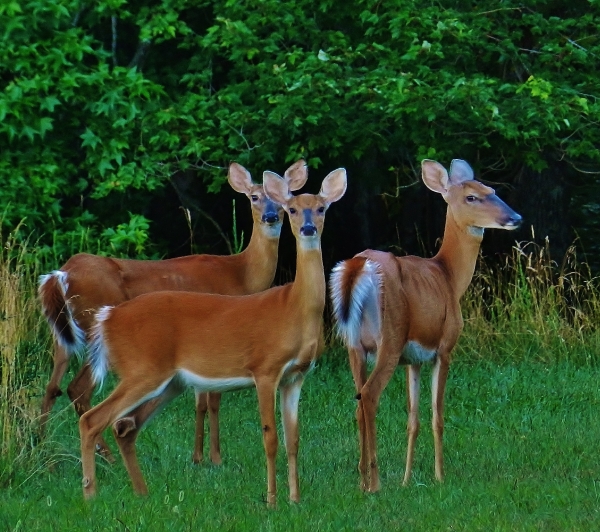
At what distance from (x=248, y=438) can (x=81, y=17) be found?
19.9 ft

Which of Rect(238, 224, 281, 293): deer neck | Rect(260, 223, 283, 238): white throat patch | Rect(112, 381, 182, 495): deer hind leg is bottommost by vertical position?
Rect(238, 224, 281, 293): deer neck

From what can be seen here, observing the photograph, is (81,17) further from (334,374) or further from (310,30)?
(334,374)

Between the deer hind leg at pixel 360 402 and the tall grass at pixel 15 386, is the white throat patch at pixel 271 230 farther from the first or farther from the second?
the deer hind leg at pixel 360 402

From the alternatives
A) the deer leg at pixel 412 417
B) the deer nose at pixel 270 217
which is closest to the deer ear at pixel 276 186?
the deer leg at pixel 412 417

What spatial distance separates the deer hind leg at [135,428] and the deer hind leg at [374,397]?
97 centimetres

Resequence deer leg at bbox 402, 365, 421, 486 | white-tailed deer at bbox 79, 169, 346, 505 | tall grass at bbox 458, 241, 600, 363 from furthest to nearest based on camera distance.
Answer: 1. tall grass at bbox 458, 241, 600, 363
2. deer leg at bbox 402, 365, 421, 486
3. white-tailed deer at bbox 79, 169, 346, 505

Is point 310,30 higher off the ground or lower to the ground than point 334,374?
higher

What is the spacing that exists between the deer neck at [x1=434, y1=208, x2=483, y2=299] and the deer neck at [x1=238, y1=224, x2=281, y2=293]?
6.03 feet

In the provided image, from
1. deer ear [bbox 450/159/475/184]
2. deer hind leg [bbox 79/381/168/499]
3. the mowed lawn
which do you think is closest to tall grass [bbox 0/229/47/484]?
the mowed lawn

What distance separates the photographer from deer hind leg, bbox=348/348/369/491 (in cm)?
662

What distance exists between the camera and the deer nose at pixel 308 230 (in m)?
6.39

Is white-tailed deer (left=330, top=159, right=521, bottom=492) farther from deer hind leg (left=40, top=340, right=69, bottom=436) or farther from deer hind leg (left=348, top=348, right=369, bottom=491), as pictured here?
deer hind leg (left=40, top=340, right=69, bottom=436)

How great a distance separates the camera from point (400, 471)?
7211mm

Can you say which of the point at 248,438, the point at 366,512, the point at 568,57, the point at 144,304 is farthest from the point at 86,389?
the point at 568,57
